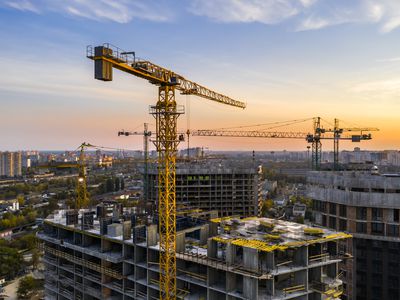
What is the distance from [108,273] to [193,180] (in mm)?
32787

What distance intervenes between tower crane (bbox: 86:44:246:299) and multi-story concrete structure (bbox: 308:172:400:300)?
16494 millimetres

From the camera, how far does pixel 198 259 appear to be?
19250 mm

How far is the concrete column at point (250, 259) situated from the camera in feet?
55.4

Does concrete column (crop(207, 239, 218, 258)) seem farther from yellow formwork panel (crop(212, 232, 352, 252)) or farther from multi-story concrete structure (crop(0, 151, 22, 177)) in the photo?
multi-story concrete structure (crop(0, 151, 22, 177))

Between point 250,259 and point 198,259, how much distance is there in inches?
133

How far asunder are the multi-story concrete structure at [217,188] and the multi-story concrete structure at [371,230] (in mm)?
26499

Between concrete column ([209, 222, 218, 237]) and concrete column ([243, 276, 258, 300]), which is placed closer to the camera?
concrete column ([243, 276, 258, 300])

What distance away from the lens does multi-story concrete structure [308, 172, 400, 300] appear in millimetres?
28891

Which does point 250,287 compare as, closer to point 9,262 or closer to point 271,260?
point 271,260

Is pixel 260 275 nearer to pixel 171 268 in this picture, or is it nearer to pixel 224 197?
pixel 171 268

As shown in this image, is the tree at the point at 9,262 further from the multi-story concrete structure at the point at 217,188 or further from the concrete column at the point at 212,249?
the concrete column at the point at 212,249

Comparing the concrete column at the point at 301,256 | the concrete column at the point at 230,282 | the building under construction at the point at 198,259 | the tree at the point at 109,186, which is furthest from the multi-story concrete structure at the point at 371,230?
the tree at the point at 109,186

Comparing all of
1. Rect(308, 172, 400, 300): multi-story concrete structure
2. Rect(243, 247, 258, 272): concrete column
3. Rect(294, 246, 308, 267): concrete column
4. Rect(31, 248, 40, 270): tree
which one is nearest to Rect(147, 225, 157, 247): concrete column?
Rect(243, 247, 258, 272): concrete column

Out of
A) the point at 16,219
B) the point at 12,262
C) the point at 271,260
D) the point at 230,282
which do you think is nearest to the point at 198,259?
the point at 230,282
